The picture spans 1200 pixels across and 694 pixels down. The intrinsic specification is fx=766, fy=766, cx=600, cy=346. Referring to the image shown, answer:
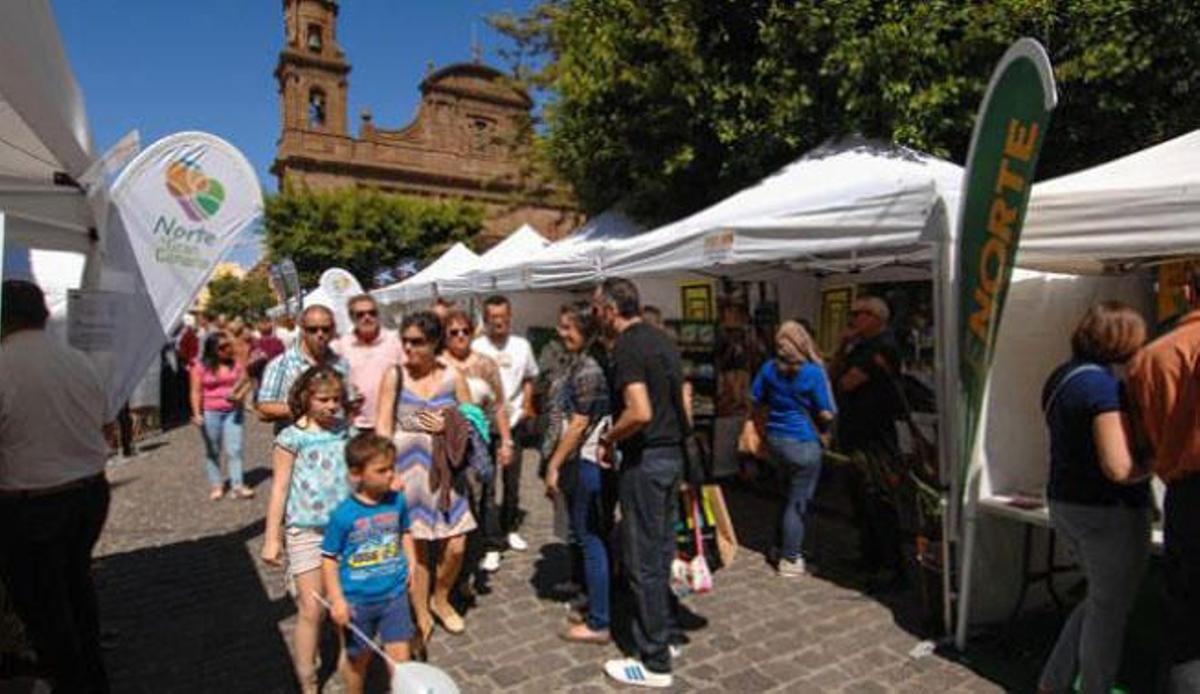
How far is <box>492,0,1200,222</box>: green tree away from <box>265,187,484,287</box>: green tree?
23475mm

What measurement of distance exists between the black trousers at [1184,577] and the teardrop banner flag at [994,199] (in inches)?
44.3

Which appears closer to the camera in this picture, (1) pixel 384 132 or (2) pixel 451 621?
(2) pixel 451 621

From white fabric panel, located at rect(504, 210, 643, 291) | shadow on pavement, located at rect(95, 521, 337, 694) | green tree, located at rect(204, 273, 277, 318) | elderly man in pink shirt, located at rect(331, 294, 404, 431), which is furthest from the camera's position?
green tree, located at rect(204, 273, 277, 318)

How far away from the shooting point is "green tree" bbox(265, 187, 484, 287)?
30.8 meters

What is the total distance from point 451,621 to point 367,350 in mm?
1610

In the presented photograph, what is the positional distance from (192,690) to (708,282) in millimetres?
5596

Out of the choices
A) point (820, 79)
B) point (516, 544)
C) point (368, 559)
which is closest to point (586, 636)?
→ point (368, 559)

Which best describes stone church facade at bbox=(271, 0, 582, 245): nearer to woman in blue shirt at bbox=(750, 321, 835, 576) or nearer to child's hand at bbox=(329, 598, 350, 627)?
woman in blue shirt at bbox=(750, 321, 835, 576)

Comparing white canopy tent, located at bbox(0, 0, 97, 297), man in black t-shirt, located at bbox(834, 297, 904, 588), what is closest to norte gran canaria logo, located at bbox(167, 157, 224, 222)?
white canopy tent, located at bbox(0, 0, 97, 297)

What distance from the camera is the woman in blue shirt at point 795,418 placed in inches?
189

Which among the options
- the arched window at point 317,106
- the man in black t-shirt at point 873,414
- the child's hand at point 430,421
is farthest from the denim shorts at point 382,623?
the arched window at point 317,106

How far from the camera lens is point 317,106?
156 feet

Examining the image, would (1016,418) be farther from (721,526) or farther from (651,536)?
(651,536)

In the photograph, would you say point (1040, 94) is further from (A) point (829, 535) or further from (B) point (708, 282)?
(B) point (708, 282)
